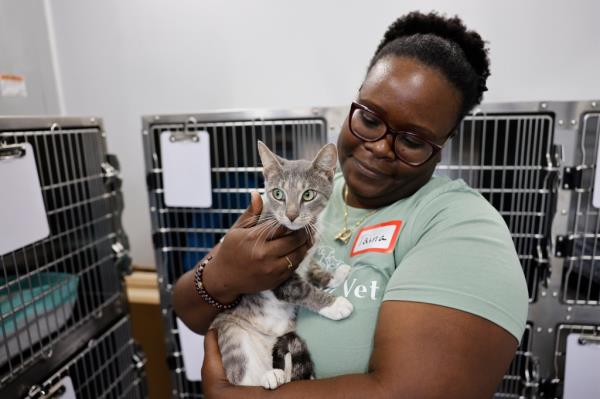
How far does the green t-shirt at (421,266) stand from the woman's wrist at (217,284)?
0.17 m

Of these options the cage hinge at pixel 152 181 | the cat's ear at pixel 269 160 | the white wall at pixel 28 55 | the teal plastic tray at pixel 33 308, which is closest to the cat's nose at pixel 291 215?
the cat's ear at pixel 269 160

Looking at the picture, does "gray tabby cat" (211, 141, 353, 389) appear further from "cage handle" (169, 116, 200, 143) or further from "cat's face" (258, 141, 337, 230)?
"cage handle" (169, 116, 200, 143)

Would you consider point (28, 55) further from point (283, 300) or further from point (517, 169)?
point (517, 169)

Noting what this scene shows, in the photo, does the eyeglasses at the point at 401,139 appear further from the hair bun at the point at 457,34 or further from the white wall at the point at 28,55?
the white wall at the point at 28,55

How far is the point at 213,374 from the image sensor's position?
0.81 meters

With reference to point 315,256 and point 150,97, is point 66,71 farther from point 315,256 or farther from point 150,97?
point 315,256

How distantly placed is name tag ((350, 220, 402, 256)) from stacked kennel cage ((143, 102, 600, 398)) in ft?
1.30

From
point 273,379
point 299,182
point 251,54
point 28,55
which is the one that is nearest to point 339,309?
point 273,379

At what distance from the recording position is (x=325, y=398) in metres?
0.60

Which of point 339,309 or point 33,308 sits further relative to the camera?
point 33,308

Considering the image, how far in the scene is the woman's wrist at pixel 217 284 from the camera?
826 millimetres

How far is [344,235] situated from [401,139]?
26cm

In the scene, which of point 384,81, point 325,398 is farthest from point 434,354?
point 384,81

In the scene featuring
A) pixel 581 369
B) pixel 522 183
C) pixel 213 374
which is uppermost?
pixel 522 183
